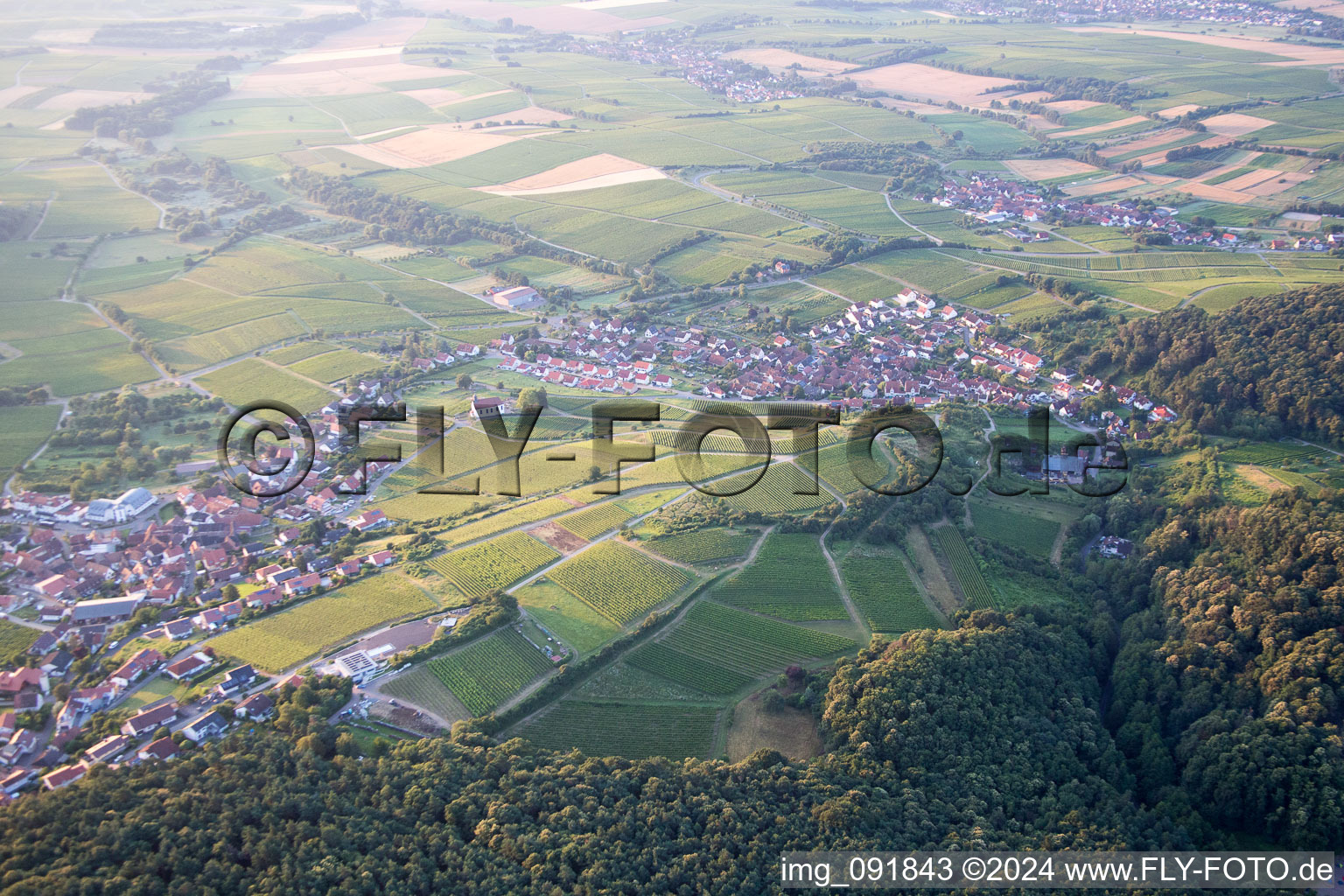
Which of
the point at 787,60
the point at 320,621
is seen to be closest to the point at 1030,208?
the point at 787,60

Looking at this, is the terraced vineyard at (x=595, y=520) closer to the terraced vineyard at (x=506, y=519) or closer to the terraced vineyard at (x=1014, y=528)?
the terraced vineyard at (x=506, y=519)

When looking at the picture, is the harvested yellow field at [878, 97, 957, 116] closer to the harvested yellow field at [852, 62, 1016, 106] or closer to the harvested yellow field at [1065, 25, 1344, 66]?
the harvested yellow field at [852, 62, 1016, 106]

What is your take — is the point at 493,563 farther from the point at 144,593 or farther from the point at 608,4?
the point at 608,4

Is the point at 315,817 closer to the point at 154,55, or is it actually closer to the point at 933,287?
the point at 933,287

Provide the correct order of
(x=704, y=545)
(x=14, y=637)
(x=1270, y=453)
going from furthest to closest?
(x=1270, y=453) → (x=704, y=545) → (x=14, y=637)

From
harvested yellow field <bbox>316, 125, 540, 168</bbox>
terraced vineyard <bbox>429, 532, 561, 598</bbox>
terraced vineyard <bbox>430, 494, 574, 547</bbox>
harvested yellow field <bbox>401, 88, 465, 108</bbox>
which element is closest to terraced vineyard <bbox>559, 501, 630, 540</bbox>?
terraced vineyard <bbox>430, 494, 574, 547</bbox>

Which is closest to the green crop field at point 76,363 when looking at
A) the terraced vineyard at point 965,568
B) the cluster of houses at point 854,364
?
the cluster of houses at point 854,364

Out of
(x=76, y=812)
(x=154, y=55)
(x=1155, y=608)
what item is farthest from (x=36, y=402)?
(x=154, y=55)
